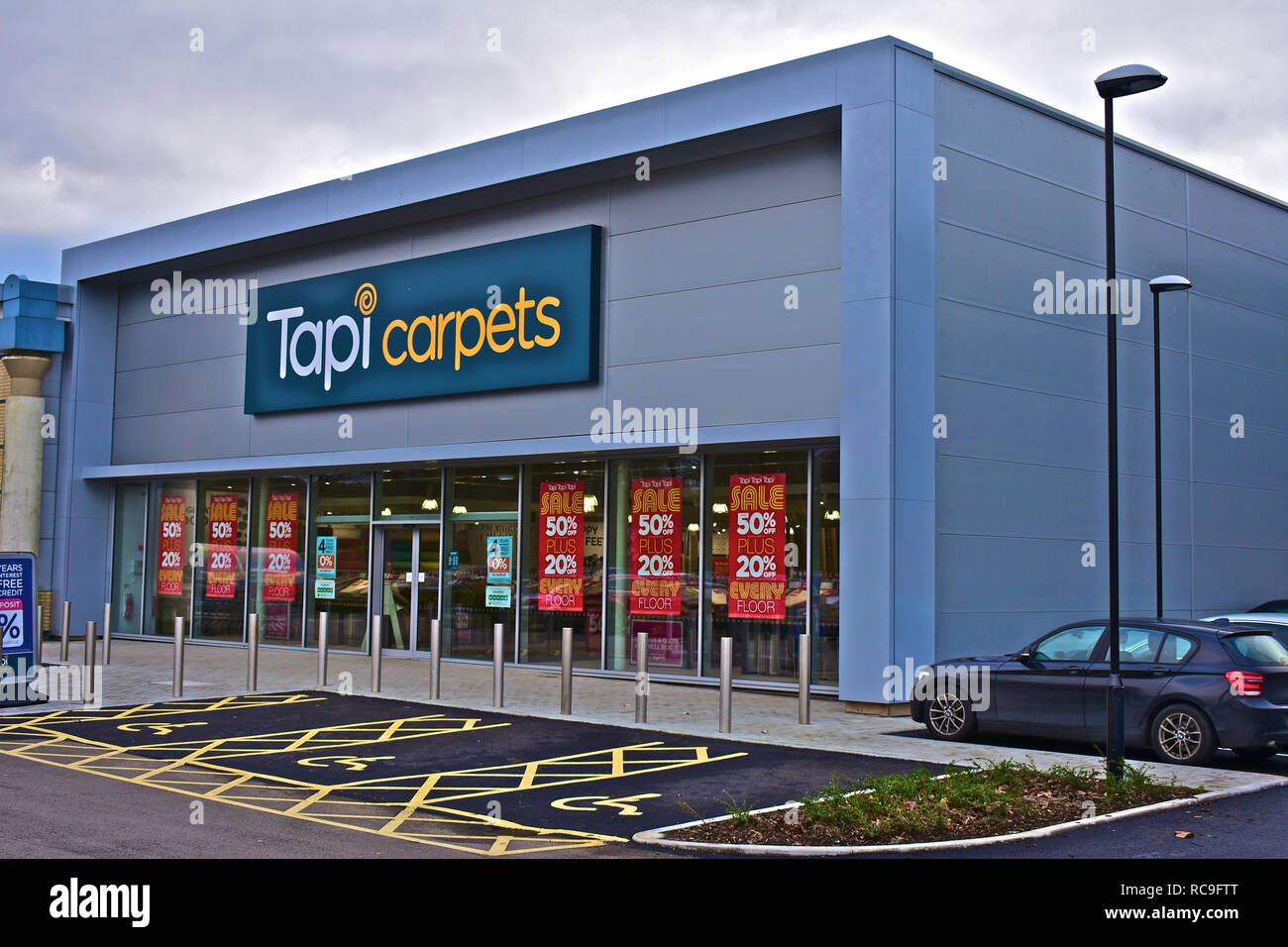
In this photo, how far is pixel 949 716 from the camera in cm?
1320

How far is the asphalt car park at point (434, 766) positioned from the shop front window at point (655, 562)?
4.25m

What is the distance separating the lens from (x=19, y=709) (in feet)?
49.0

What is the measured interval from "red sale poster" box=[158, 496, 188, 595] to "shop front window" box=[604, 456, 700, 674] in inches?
450

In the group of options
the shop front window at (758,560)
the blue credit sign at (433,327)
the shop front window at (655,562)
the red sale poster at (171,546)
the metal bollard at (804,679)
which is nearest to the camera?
the metal bollard at (804,679)

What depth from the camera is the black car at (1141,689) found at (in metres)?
11.2

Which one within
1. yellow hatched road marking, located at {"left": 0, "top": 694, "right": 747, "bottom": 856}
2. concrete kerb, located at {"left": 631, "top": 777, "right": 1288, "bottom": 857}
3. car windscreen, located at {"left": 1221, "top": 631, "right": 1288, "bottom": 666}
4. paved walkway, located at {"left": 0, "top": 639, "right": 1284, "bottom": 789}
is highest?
car windscreen, located at {"left": 1221, "top": 631, "right": 1288, "bottom": 666}

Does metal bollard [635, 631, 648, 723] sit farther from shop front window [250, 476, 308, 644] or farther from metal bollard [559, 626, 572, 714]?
shop front window [250, 476, 308, 644]

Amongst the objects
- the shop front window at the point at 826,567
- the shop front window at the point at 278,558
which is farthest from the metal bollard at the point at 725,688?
the shop front window at the point at 278,558

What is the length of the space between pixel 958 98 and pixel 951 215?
159 cm

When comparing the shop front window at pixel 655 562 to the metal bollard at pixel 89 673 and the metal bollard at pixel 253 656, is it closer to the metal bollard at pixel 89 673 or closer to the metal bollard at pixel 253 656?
the metal bollard at pixel 253 656

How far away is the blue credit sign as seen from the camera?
1920 centimetres

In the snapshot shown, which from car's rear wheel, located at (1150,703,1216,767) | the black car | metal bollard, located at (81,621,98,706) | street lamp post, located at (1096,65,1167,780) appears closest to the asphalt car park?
metal bollard, located at (81,621,98,706)

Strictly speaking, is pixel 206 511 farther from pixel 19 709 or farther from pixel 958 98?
pixel 958 98

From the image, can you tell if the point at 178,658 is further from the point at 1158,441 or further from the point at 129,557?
the point at 1158,441
